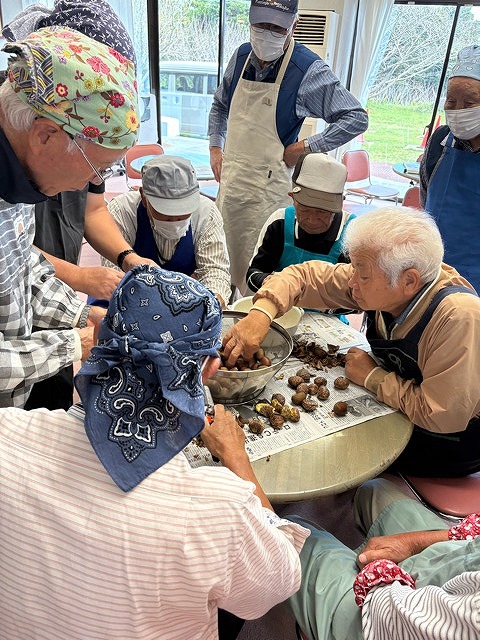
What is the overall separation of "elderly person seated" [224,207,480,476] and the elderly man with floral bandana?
61 cm

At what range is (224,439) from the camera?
123cm

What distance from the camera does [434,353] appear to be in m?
1.51

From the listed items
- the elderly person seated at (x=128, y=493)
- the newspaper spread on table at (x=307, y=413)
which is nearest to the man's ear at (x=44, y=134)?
the elderly person seated at (x=128, y=493)

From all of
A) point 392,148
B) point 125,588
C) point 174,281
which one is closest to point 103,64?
point 174,281

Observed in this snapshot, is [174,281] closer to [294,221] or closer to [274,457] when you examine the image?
[274,457]

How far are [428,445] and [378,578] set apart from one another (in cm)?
65

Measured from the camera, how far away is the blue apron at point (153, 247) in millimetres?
2221

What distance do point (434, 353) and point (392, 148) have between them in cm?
581

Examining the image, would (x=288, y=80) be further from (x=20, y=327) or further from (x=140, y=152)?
(x=20, y=327)

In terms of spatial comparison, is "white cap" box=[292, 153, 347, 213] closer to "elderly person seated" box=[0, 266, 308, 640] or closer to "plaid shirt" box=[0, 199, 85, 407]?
"plaid shirt" box=[0, 199, 85, 407]

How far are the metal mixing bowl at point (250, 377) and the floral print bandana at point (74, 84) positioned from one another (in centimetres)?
69

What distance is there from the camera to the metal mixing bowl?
1380 mm

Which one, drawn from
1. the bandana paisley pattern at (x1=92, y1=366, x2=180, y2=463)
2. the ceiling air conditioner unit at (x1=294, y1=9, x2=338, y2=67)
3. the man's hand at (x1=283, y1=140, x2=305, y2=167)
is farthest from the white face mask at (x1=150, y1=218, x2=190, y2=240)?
the ceiling air conditioner unit at (x1=294, y1=9, x2=338, y2=67)

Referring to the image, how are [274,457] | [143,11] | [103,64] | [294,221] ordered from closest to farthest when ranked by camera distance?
[103,64] < [274,457] < [294,221] < [143,11]
